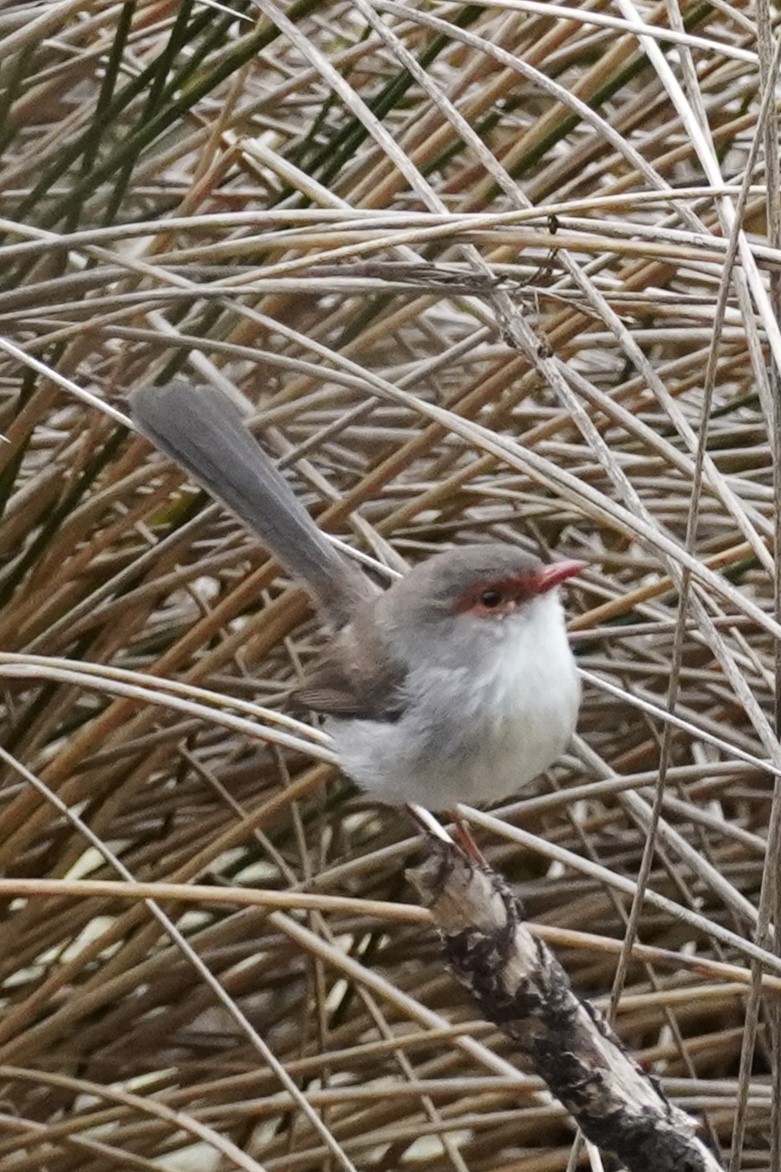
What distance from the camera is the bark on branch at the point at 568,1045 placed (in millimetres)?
1520

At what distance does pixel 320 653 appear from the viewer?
2199 mm

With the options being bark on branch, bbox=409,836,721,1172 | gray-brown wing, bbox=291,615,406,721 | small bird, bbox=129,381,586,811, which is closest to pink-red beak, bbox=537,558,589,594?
small bird, bbox=129,381,586,811

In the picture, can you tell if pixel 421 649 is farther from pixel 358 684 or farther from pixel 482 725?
pixel 482 725

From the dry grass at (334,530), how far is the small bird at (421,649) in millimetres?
82

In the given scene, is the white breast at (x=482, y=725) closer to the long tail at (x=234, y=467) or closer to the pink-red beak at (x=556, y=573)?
the pink-red beak at (x=556, y=573)

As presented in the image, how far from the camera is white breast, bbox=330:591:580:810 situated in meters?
1.81

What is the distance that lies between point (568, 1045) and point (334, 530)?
995 millimetres

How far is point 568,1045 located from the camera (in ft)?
5.07

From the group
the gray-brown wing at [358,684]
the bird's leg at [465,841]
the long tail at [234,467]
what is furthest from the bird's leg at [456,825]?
the long tail at [234,467]

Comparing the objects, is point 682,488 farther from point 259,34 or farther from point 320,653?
point 259,34

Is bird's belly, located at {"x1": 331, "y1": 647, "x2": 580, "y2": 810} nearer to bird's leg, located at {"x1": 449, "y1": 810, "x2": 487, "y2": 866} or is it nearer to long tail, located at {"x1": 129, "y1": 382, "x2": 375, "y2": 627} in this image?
bird's leg, located at {"x1": 449, "y1": 810, "x2": 487, "y2": 866}

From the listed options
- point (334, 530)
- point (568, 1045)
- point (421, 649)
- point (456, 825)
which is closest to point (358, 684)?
point (421, 649)

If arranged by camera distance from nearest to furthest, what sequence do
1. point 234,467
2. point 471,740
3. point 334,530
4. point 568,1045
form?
point 568,1045, point 471,740, point 234,467, point 334,530

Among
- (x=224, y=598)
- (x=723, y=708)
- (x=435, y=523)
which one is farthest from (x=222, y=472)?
(x=723, y=708)
